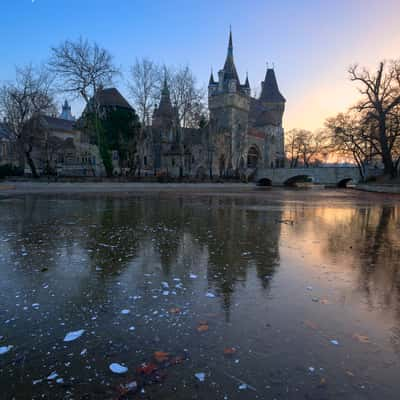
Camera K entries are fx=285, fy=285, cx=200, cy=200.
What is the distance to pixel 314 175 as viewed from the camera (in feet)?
183

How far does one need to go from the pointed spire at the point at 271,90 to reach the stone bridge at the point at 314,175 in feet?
111

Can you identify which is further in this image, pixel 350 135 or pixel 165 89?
pixel 165 89

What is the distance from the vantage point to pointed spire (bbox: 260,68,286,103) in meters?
84.1

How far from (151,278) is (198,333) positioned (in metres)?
1.65

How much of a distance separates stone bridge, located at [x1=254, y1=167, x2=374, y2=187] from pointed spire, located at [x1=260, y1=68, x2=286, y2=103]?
111 feet

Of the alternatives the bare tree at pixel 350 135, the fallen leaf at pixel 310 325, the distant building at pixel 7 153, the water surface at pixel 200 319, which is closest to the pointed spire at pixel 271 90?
the bare tree at pixel 350 135

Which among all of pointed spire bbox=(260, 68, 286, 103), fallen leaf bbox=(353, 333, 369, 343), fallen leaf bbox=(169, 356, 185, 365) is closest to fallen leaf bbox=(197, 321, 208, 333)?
fallen leaf bbox=(169, 356, 185, 365)

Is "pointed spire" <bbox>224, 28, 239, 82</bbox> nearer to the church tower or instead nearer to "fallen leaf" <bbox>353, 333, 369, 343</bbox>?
the church tower

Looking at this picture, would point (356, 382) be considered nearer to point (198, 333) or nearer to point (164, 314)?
point (198, 333)

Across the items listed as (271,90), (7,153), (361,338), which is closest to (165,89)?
(7,153)

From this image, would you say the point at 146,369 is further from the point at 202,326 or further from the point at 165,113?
the point at 165,113

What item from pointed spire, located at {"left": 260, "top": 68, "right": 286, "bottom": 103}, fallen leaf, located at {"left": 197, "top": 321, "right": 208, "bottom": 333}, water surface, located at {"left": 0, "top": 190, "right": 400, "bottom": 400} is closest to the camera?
water surface, located at {"left": 0, "top": 190, "right": 400, "bottom": 400}

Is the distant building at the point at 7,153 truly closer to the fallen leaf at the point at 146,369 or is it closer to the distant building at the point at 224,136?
the distant building at the point at 224,136

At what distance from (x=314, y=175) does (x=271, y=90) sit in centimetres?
4131
